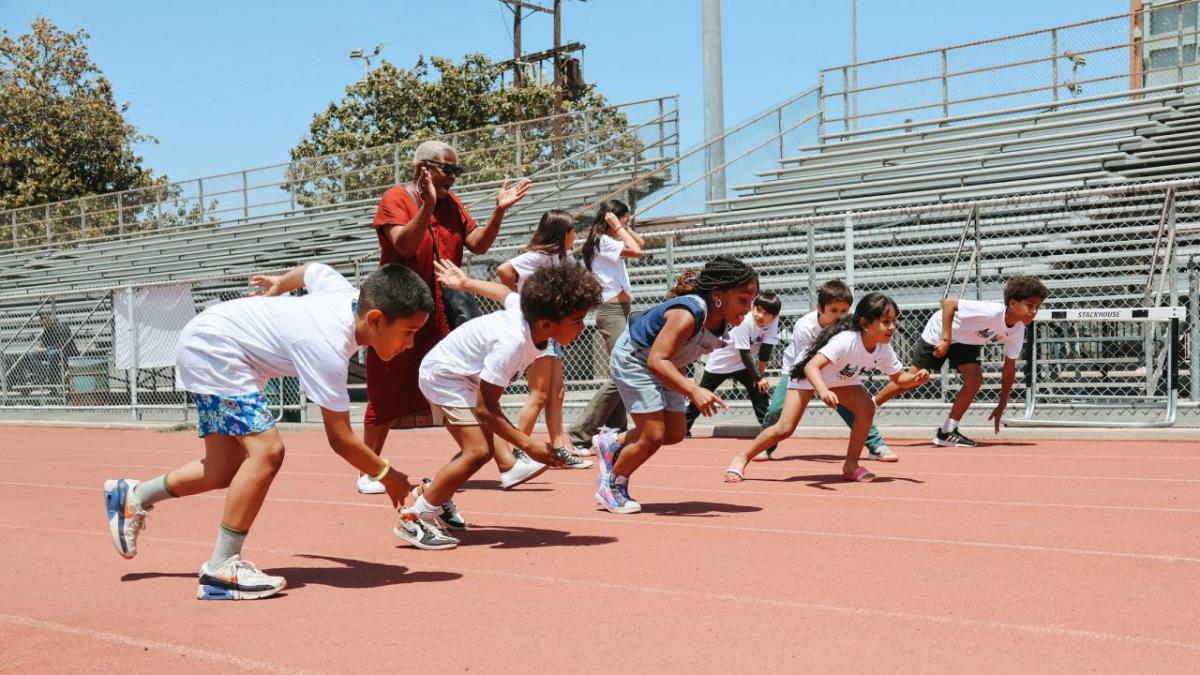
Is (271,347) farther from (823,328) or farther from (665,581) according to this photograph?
(823,328)

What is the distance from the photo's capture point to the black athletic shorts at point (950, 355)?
10.7m

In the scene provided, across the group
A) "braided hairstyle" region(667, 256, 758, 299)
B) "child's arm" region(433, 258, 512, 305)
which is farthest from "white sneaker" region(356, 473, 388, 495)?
"braided hairstyle" region(667, 256, 758, 299)

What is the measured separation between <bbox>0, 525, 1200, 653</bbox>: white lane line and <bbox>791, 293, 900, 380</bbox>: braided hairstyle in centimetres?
360

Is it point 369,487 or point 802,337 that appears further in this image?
point 802,337

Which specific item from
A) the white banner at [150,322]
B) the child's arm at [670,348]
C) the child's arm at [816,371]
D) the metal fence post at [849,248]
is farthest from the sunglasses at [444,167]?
the white banner at [150,322]

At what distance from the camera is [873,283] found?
15195mm

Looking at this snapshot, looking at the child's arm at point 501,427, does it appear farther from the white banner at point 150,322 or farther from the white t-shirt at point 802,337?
the white banner at point 150,322

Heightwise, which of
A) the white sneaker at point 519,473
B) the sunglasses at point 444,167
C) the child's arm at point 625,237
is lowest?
the white sneaker at point 519,473

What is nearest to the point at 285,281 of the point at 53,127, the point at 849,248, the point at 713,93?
the point at 849,248

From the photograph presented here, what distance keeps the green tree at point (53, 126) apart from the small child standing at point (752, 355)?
105 feet

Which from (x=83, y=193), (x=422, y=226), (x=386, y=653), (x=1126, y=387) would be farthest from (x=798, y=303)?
(x=83, y=193)

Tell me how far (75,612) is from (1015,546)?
3981mm

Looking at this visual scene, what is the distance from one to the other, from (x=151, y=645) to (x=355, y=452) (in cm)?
111

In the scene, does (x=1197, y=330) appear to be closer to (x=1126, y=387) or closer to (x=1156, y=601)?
(x=1126, y=387)
